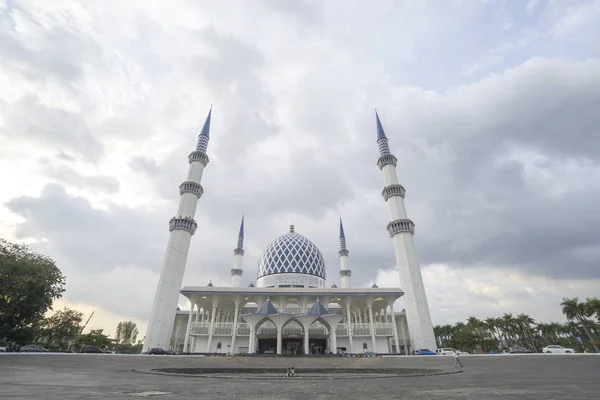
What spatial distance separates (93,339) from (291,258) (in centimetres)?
4777

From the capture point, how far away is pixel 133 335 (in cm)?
9088

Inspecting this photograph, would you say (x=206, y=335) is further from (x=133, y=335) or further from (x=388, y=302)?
(x=133, y=335)

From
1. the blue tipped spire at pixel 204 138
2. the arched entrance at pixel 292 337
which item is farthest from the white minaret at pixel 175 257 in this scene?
the arched entrance at pixel 292 337

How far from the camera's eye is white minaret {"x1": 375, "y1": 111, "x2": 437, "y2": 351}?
3988 cm

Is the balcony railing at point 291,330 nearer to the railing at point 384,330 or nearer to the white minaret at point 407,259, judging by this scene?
the railing at point 384,330

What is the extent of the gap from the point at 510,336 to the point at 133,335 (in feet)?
318

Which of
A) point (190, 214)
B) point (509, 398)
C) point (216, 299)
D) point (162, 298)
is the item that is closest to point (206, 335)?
point (216, 299)

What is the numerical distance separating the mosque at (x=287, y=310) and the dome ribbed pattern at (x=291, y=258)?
9002mm

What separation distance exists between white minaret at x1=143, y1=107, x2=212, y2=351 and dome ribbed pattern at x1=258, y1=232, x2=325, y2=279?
17355 mm

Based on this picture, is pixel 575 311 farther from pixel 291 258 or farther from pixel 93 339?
pixel 93 339

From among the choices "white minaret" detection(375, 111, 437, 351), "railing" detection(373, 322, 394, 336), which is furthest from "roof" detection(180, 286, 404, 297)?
"railing" detection(373, 322, 394, 336)

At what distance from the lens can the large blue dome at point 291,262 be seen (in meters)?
54.8

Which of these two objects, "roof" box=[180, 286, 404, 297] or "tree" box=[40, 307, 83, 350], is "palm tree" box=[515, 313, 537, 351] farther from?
"tree" box=[40, 307, 83, 350]

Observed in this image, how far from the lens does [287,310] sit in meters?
47.1
